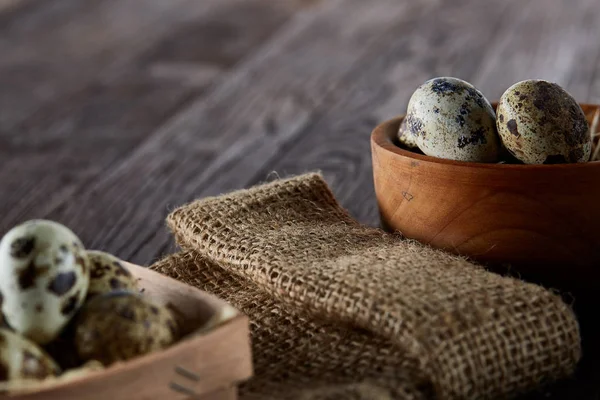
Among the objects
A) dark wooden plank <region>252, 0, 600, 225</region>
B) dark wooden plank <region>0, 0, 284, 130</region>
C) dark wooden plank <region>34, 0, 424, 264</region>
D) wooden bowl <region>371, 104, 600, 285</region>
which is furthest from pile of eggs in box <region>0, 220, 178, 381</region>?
dark wooden plank <region>0, 0, 284, 130</region>

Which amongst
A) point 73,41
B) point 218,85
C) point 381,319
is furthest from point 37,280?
point 73,41

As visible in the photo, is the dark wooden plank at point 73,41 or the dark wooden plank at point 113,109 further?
the dark wooden plank at point 73,41

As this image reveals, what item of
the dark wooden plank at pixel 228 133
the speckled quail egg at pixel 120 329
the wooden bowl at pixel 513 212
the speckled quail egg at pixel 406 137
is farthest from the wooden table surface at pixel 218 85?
the speckled quail egg at pixel 120 329

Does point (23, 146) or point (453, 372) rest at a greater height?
point (453, 372)

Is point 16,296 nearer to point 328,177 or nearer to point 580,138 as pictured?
point 580,138

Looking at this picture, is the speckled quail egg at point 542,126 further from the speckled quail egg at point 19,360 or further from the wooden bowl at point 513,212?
the speckled quail egg at point 19,360

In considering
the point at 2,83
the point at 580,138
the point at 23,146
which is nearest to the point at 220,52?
the point at 2,83
